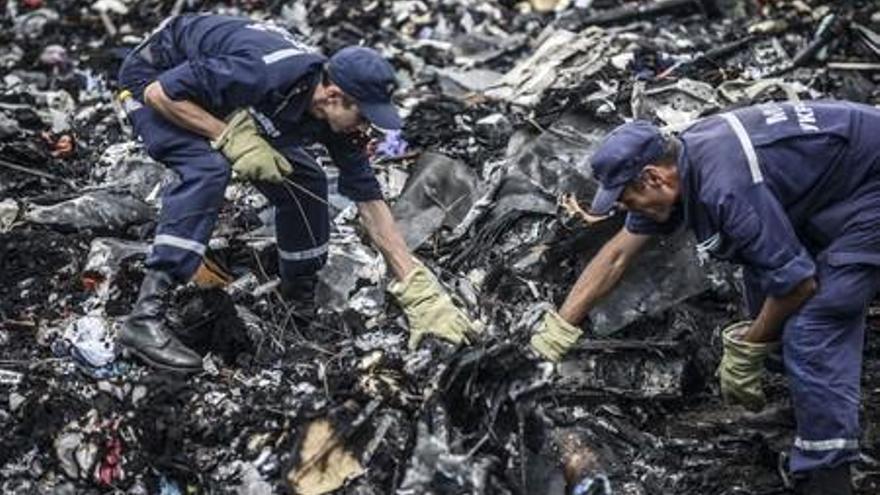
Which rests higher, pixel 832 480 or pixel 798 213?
pixel 798 213

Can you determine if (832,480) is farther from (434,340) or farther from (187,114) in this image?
(187,114)

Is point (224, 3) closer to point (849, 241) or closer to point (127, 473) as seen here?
point (127, 473)

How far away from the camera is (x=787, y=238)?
152 inches

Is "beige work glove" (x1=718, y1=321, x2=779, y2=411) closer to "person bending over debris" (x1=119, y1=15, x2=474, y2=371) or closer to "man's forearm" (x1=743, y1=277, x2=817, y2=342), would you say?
"man's forearm" (x1=743, y1=277, x2=817, y2=342)

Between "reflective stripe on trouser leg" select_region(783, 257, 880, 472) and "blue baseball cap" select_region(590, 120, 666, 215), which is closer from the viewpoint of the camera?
"blue baseball cap" select_region(590, 120, 666, 215)

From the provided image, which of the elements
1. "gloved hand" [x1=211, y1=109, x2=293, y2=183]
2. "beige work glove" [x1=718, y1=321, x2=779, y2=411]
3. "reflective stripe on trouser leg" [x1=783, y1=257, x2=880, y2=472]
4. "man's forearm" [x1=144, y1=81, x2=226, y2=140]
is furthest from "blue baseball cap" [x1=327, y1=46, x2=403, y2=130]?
"reflective stripe on trouser leg" [x1=783, y1=257, x2=880, y2=472]

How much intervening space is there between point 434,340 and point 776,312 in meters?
1.26

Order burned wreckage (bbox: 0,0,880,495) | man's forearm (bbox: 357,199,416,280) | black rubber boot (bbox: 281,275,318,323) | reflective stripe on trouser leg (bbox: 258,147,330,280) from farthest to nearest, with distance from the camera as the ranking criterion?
Result: black rubber boot (bbox: 281,275,318,323)
reflective stripe on trouser leg (bbox: 258,147,330,280)
man's forearm (bbox: 357,199,416,280)
burned wreckage (bbox: 0,0,880,495)

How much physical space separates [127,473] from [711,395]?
7.63ft

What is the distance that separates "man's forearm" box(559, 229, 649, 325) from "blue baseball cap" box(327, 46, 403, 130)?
885 millimetres

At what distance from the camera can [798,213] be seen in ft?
13.4

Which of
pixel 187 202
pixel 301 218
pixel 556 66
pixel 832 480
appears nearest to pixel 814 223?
pixel 832 480

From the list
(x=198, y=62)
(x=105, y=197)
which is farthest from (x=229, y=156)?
(x=105, y=197)

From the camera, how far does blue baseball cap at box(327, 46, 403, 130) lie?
442 cm
